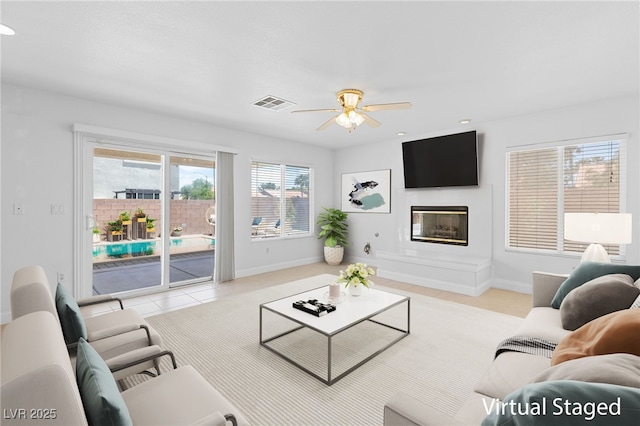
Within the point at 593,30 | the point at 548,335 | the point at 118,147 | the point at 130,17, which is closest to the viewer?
the point at 548,335

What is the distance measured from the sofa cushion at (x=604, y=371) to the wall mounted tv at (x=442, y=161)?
171 inches

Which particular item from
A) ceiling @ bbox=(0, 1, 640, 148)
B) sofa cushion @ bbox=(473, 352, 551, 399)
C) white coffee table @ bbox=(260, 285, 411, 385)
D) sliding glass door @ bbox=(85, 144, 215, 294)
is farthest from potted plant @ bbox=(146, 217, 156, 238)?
sofa cushion @ bbox=(473, 352, 551, 399)

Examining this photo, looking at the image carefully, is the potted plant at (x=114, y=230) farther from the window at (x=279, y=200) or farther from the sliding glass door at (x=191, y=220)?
the window at (x=279, y=200)

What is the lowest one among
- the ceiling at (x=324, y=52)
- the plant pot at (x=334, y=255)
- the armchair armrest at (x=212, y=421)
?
the plant pot at (x=334, y=255)

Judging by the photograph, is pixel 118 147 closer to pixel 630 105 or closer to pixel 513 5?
pixel 513 5

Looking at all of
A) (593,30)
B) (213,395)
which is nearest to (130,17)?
(213,395)

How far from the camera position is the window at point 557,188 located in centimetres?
390

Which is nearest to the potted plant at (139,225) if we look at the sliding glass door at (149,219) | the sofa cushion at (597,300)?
the sliding glass door at (149,219)

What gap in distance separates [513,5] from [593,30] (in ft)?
2.72

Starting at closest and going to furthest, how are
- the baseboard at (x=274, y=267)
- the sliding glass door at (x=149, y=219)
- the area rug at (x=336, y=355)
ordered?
1. the area rug at (x=336, y=355)
2. the sliding glass door at (x=149, y=219)
3. the baseboard at (x=274, y=267)

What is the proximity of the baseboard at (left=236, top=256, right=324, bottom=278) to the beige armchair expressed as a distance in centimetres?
305

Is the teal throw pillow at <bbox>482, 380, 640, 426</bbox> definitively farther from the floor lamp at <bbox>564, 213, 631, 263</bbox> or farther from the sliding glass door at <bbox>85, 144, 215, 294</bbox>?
the sliding glass door at <bbox>85, 144, 215, 294</bbox>

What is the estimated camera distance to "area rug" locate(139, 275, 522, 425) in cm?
198

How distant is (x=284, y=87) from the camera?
11.0ft
